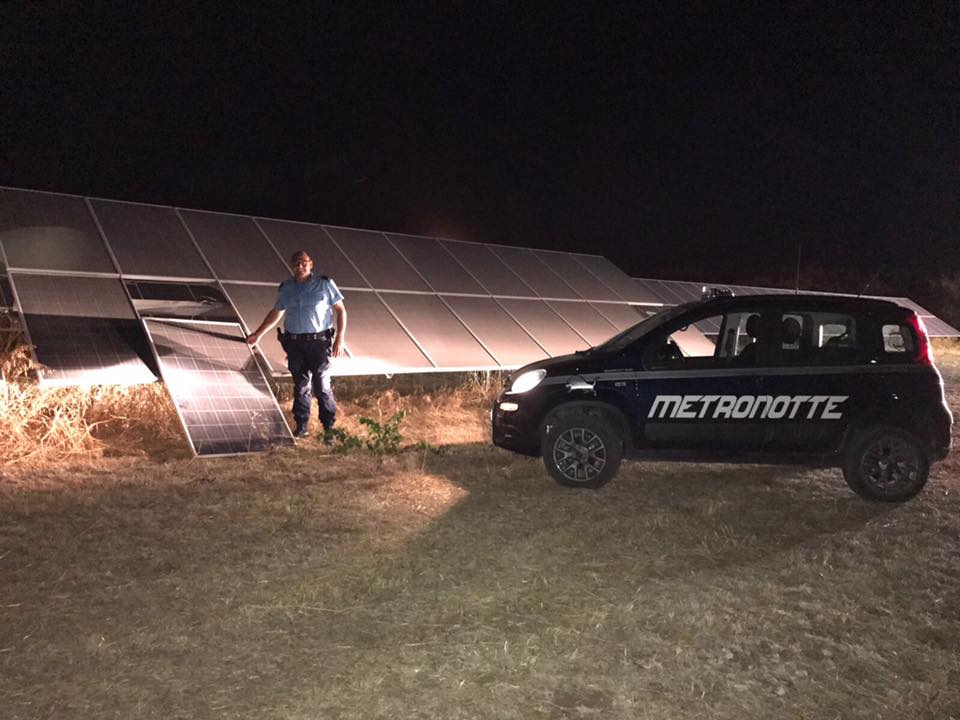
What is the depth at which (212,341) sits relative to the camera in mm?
8344

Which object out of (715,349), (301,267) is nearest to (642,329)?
(715,349)

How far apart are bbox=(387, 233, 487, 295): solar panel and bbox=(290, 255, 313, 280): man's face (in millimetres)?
3895

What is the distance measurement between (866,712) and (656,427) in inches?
145

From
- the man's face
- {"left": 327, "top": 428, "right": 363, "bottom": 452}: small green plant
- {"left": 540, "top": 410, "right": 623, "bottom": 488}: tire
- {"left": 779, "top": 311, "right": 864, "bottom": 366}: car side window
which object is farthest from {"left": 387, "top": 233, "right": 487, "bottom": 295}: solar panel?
{"left": 779, "top": 311, "right": 864, "bottom": 366}: car side window

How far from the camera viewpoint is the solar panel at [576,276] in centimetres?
1431

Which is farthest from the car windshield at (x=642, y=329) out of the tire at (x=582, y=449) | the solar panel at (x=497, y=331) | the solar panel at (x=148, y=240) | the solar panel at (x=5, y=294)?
the solar panel at (x=5, y=294)

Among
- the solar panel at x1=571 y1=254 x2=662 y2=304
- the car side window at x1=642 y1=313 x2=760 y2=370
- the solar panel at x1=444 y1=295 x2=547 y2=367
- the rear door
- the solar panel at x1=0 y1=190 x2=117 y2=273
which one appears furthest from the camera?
the solar panel at x1=571 y1=254 x2=662 y2=304

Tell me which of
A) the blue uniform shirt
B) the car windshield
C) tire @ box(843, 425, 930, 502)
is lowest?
tire @ box(843, 425, 930, 502)

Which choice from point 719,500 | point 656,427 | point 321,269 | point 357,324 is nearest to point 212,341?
point 357,324

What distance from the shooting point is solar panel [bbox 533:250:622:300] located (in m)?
14.3

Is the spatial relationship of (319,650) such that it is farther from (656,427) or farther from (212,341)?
(212,341)

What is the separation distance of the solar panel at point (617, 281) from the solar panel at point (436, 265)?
3.84 meters

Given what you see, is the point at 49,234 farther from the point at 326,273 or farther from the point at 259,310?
the point at 326,273

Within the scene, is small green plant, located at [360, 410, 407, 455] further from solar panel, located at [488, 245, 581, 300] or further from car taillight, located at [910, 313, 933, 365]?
solar panel, located at [488, 245, 581, 300]
